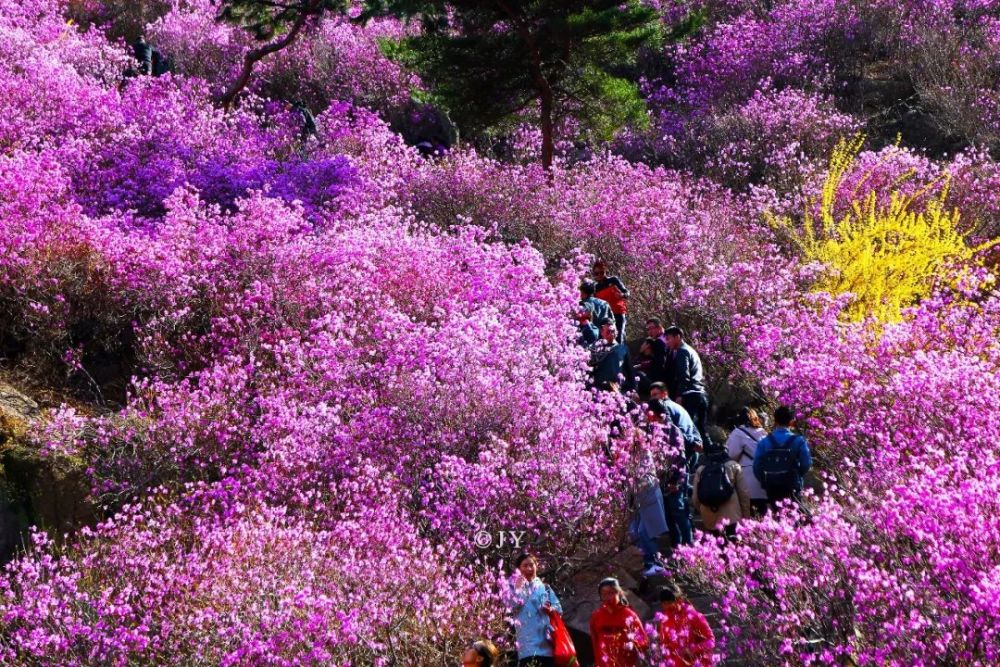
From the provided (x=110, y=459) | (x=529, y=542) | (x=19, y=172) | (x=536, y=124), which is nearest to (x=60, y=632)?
(x=110, y=459)

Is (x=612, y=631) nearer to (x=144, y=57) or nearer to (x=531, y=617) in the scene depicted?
(x=531, y=617)

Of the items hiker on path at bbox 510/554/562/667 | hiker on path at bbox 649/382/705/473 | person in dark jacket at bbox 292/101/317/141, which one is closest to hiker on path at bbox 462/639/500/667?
hiker on path at bbox 510/554/562/667

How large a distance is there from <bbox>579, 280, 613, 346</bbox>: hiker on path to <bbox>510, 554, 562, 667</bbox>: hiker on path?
4.69 meters

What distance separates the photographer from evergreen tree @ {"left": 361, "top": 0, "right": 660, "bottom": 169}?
2033 centimetres

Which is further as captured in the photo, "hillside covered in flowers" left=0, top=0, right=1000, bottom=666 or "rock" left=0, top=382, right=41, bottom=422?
"rock" left=0, top=382, right=41, bottom=422

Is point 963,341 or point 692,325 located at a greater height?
point 963,341

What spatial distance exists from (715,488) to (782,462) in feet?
2.09

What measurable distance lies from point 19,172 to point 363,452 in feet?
29.0

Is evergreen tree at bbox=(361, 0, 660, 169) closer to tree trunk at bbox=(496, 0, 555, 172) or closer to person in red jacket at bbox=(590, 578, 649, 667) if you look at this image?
tree trunk at bbox=(496, 0, 555, 172)

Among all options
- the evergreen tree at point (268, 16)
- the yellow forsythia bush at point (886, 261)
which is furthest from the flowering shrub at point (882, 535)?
the evergreen tree at point (268, 16)

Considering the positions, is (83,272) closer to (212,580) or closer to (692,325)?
(212,580)

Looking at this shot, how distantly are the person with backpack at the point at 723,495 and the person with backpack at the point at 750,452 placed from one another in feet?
0.23

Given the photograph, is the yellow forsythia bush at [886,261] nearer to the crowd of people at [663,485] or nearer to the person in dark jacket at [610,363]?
the crowd of people at [663,485]

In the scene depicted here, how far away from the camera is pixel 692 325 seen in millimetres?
15914
